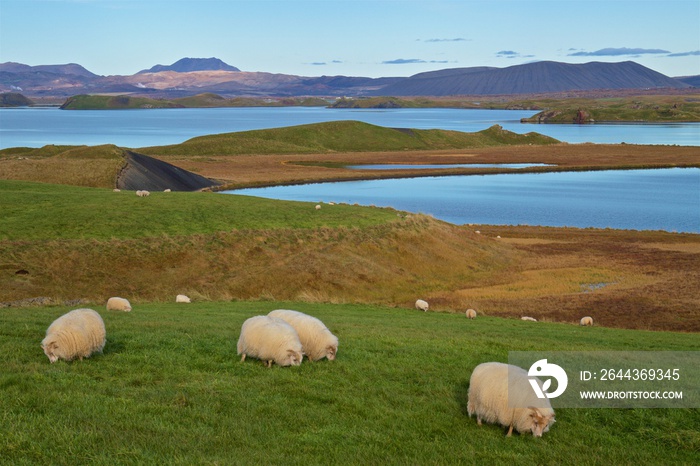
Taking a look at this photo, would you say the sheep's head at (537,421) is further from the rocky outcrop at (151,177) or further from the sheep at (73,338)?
the rocky outcrop at (151,177)

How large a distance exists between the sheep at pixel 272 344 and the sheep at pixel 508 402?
171 inches

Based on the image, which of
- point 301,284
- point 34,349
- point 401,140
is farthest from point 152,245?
point 401,140

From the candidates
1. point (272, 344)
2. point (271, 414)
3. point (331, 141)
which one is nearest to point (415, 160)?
point (331, 141)

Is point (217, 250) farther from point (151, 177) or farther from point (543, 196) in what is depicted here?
point (543, 196)

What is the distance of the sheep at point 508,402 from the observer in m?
10.8

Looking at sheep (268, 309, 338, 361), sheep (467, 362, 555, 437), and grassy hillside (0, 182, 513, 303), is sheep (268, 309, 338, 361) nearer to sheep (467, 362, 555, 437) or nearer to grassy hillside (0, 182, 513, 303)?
sheep (467, 362, 555, 437)

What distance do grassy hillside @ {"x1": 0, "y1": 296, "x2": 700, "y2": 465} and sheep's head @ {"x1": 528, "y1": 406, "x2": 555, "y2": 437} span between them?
0.60ft

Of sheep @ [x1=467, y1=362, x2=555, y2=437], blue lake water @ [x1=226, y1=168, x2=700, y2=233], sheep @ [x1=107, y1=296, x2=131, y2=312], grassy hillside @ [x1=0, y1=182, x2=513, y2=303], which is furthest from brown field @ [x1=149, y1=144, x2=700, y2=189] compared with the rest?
sheep @ [x1=467, y1=362, x2=555, y2=437]

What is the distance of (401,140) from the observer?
18825 cm

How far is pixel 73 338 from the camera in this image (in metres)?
13.9

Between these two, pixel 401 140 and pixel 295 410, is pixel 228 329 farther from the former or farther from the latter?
pixel 401 140

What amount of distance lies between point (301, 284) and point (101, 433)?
28.9m

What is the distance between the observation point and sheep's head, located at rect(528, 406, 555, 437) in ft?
35.4

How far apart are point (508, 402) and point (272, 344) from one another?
551 centimetres
